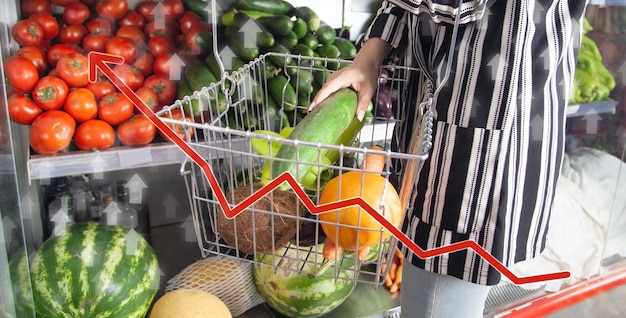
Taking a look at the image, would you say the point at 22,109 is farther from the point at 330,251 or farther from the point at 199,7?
the point at 330,251

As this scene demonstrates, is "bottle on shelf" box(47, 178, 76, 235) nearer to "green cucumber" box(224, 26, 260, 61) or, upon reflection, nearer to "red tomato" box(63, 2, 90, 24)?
"red tomato" box(63, 2, 90, 24)

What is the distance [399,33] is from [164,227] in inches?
41.0

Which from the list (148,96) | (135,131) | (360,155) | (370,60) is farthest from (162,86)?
(370,60)

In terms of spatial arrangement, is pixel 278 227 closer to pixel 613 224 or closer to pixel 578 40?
pixel 578 40

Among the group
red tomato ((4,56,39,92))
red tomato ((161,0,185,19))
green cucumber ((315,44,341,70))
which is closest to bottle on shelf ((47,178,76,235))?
red tomato ((4,56,39,92))

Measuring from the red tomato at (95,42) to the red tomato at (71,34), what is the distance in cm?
2

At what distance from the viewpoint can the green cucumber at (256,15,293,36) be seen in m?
1.20

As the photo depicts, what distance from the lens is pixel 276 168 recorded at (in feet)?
1.53

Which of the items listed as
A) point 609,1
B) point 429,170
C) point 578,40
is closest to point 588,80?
point 609,1

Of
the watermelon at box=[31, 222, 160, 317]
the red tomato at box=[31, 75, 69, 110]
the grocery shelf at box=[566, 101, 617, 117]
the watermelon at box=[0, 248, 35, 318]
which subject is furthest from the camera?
the grocery shelf at box=[566, 101, 617, 117]

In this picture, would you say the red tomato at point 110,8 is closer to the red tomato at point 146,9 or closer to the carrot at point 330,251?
the red tomato at point 146,9

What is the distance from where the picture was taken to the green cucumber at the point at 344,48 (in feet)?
4.41

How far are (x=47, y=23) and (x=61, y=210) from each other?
0.41 meters

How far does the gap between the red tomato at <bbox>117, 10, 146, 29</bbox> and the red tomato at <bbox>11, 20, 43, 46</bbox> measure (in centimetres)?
18
